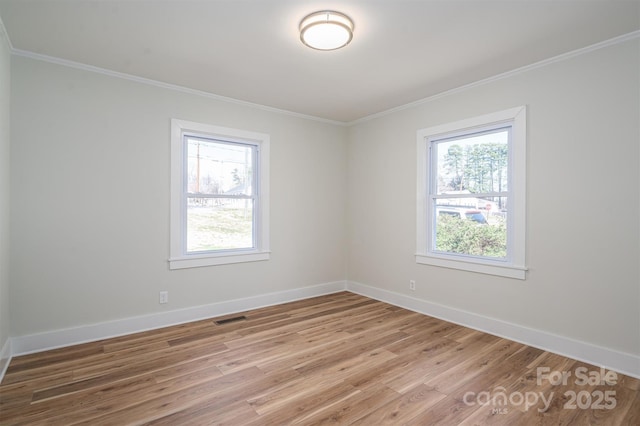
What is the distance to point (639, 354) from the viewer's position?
268 cm

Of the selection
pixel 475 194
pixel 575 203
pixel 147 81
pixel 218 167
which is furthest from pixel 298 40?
pixel 575 203

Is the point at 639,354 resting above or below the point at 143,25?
below

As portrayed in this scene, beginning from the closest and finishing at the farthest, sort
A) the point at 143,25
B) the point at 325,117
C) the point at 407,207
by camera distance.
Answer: the point at 143,25 < the point at 407,207 < the point at 325,117

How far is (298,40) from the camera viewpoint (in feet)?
9.30

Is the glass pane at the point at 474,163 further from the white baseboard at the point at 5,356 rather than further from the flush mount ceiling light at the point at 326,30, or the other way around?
the white baseboard at the point at 5,356

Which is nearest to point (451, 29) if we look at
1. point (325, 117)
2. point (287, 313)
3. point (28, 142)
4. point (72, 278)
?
point (325, 117)

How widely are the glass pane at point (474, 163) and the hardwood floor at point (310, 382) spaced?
160 centimetres

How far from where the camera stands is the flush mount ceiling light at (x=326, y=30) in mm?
2467

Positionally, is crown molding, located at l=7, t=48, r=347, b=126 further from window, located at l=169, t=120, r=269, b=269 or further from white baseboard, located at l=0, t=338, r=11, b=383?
white baseboard, located at l=0, t=338, r=11, b=383

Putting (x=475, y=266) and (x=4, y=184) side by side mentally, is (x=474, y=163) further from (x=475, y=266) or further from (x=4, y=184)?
(x=4, y=184)

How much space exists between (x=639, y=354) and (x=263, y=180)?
13.5 ft

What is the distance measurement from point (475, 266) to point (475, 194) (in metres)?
0.80

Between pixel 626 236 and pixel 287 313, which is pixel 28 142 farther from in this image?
pixel 626 236

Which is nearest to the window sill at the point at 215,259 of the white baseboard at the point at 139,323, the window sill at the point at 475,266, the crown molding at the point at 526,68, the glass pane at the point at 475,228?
the white baseboard at the point at 139,323
